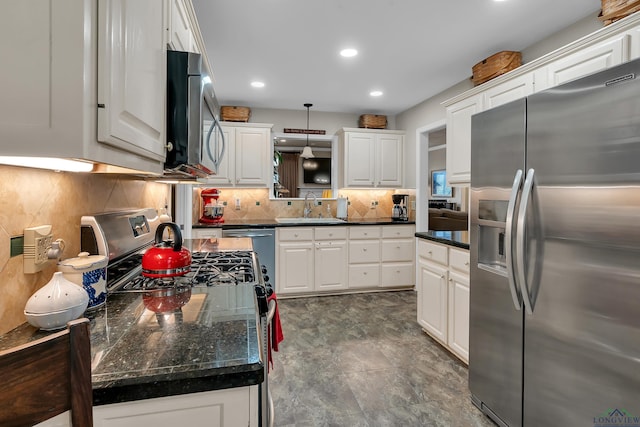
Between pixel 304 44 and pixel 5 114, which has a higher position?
pixel 304 44

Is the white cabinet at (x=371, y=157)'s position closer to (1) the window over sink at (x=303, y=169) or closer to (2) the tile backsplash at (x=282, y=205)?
(2) the tile backsplash at (x=282, y=205)

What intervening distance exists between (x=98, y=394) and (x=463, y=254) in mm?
2217

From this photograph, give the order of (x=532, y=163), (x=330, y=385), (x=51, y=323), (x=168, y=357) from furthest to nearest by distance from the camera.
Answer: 1. (x=330, y=385)
2. (x=532, y=163)
3. (x=51, y=323)
4. (x=168, y=357)

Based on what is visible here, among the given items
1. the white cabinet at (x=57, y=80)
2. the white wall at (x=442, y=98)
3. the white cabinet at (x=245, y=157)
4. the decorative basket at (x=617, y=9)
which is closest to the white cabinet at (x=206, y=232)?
the white cabinet at (x=245, y=157)

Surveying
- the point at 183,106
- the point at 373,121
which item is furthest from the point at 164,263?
the point at 373,121


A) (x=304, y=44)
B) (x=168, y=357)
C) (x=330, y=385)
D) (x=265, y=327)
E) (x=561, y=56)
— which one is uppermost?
(x=304, y=44)

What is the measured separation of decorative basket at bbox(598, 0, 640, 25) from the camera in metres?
1.72

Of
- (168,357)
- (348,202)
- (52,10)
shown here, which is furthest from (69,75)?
(348,202)

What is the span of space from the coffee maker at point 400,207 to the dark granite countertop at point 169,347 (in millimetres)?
3761

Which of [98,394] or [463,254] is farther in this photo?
[463,254]

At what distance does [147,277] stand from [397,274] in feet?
11.3

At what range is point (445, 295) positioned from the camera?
2.55 m

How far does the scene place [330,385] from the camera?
7.13 feet

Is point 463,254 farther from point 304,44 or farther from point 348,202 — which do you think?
point 348,202
